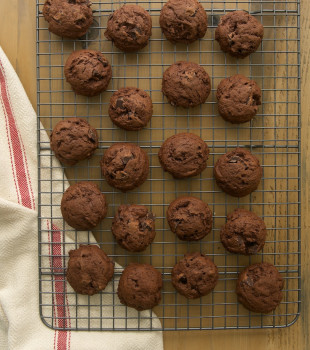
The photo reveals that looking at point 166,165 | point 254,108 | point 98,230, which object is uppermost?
point 254,108

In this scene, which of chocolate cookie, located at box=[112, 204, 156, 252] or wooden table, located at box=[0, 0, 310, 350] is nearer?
chocolate cookie, located at box=[112, 204, 156, 252]

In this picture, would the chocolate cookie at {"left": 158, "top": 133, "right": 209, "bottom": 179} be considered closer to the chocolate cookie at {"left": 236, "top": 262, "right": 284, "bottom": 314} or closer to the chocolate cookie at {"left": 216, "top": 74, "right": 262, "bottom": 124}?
the chocolate cookie at {"left": 216, "top": 74, "right": 262, "bottom": 124}

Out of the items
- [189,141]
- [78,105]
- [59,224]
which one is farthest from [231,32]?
[59,224]

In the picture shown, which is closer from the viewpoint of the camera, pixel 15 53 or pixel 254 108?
pixel 254 108

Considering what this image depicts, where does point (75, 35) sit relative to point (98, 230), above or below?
above

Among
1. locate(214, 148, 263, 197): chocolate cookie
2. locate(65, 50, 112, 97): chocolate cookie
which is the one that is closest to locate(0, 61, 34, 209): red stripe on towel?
locate(65, 50, 112, 97): chocolate cookie

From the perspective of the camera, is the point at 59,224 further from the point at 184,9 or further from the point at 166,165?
the point at 184,9
